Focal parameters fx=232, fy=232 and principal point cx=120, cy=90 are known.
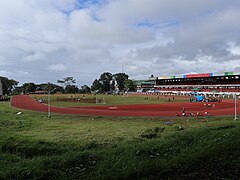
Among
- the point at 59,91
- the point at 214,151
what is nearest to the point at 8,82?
the point at 59,91

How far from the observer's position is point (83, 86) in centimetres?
13412

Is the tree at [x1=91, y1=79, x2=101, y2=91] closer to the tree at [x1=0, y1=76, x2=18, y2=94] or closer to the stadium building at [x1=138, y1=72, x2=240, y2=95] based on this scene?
the stadium building at [x1=138, y1=72, x2=240, y2=95]

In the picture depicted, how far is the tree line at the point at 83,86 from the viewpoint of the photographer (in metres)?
117

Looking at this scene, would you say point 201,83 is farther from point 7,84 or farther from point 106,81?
point 7,84

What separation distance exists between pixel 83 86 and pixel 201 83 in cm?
6625

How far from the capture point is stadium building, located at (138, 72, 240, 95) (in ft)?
275

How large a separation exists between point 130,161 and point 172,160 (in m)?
0.95

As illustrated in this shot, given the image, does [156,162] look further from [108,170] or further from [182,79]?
[182,79]

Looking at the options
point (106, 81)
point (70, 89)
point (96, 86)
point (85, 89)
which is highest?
point (106, 81)

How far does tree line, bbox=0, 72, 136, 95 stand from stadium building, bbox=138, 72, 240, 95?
21221 mm

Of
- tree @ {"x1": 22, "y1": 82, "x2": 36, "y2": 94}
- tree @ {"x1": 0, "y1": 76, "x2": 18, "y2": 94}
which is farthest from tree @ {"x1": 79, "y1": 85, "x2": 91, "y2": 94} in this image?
tree @ {"x1": 0, "y1": 76, "x2": 18, "y2": 94}

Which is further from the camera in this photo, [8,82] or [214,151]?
[8,82]

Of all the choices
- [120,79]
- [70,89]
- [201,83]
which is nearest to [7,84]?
[70,89]

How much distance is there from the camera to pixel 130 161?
534 cm
